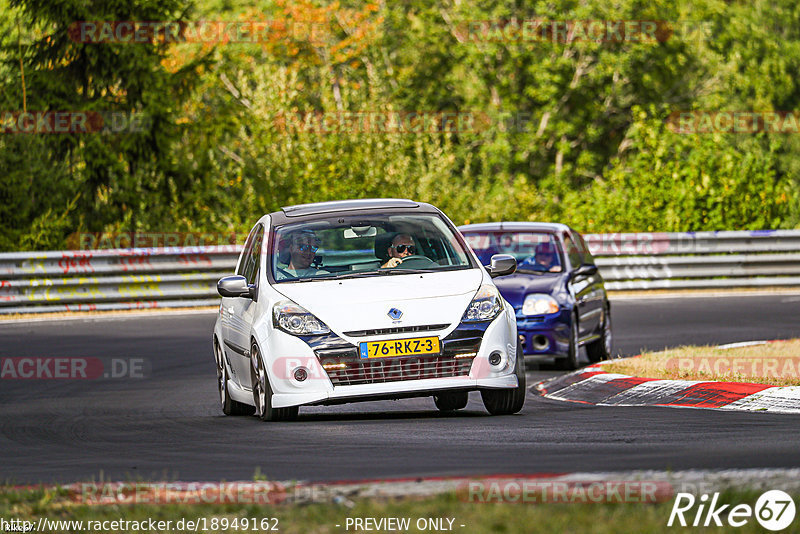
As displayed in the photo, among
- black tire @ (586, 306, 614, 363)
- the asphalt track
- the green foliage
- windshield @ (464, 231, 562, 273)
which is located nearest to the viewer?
the asphalt track

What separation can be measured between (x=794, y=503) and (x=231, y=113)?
28991mm

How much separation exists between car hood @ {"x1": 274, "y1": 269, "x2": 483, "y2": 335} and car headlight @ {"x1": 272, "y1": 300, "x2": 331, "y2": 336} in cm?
4

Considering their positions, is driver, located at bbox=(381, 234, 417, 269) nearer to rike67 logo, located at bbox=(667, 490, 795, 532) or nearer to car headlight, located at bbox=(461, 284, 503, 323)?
car headlight, located at bbox=(461, 284, 503, 323)

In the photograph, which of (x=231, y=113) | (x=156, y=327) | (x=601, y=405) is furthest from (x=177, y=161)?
(x=601, y=405)

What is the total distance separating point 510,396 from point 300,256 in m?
1.88

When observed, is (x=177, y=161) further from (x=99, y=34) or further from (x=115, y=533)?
(x=115, y=533)

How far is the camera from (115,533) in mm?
5898

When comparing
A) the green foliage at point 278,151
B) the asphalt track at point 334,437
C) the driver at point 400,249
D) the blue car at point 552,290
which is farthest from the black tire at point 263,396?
the green foliage at point 278,151

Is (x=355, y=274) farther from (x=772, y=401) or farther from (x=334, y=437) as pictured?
(x=772, y=401)

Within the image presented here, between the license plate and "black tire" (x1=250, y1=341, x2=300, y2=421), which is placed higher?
the license plate

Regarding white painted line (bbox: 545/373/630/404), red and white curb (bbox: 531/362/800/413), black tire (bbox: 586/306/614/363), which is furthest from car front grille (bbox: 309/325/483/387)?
Answer: black tire (bbox: 586/306/614/363)

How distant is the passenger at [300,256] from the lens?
1109cm

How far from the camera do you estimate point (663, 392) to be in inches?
471

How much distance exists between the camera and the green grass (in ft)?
17.9
